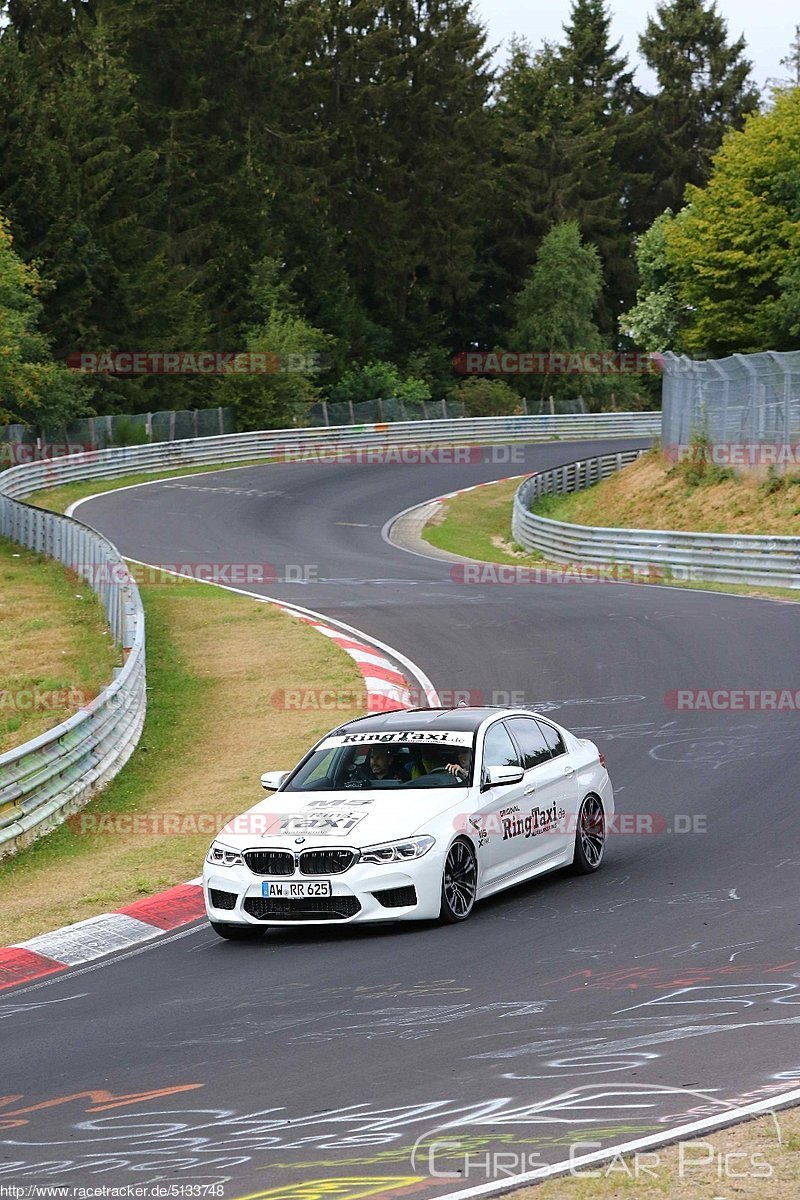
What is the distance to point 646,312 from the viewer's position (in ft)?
272

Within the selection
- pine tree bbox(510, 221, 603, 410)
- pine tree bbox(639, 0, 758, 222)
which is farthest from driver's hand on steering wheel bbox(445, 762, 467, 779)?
pine tree bbox(639, 0, 758, 222)

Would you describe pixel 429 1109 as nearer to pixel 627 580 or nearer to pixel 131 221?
pixel 627 580

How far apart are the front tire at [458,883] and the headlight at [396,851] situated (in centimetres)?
23

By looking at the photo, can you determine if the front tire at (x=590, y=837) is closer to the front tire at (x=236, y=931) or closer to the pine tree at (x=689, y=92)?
the front tire at (x=236, y=931)

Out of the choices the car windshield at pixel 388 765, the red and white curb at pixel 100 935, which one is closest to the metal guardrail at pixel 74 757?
the red and white curb at pixel 100 935

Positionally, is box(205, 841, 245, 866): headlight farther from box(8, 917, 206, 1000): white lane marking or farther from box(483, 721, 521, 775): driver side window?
box(483, 721, 521, 775): driver side window

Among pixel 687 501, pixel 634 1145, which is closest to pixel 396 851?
pixel 634 1145

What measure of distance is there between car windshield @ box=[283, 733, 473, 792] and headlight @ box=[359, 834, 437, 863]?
34.2 inches

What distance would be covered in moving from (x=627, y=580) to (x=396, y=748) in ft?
76.2

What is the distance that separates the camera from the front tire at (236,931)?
1077 cm

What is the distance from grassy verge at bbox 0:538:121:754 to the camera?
2017 centimetres

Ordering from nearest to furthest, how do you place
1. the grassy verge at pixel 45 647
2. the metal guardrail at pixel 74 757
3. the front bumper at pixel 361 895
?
the front bumper at pixel 361 895 < the metal guardrail at pixel 74 757 < the grassy verge at pixel 45 647

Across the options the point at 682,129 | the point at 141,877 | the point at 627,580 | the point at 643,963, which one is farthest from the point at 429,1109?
the point at 682,129

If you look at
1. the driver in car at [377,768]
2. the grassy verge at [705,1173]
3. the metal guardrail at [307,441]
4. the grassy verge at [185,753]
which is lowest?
the grassy verge at [185,753]
